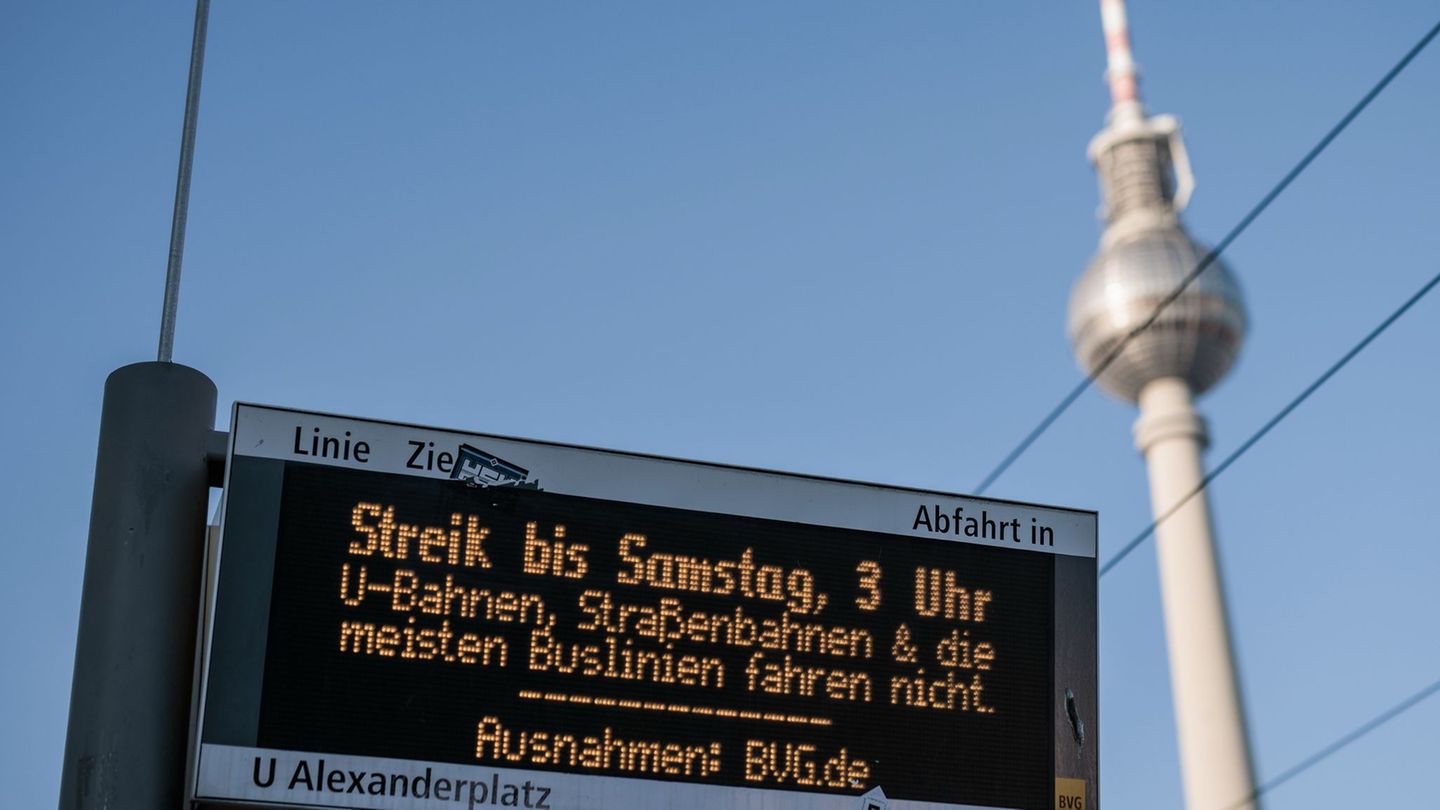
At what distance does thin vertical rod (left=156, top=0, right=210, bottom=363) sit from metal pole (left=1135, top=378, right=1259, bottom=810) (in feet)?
209

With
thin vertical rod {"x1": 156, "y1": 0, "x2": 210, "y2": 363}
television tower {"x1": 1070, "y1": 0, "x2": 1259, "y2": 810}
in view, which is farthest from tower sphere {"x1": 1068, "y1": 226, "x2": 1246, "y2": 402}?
thin vertical rod {"x1": 156, "y1": 0, "x2": 210, "y2": 363}

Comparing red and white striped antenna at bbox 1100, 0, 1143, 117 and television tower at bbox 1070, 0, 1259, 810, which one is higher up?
red and white striped antenna at bbox 1100, 0, 1143, 117

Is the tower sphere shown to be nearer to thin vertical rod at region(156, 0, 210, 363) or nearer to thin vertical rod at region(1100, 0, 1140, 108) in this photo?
thin vertical rod at region(1100, 0, 1140, 108)

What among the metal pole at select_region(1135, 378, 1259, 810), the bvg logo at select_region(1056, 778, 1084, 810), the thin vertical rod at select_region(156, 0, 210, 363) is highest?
the metal pole at select_region(1135, 378, 1259, 810)

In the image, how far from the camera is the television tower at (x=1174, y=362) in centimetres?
7000

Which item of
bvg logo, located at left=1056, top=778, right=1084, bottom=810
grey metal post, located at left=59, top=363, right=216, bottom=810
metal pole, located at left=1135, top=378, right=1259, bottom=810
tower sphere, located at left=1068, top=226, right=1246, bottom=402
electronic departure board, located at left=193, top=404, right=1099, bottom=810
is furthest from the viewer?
metal pole, located at left=1135, top=378, right=1259, bottom=810

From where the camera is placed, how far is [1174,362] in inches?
2867

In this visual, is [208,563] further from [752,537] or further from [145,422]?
[752,537]

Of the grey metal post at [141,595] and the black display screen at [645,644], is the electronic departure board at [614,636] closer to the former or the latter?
the black display screen at [645,644]

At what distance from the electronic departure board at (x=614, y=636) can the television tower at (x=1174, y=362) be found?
58570 mm

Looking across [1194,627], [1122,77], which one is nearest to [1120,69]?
[1122,77]

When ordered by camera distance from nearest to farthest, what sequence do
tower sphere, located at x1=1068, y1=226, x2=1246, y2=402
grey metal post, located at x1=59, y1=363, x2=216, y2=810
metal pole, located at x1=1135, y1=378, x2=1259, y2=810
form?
grey metal post, located at x1=59, y1=363, x2=216, y2=810
tower sphere, located at x1=1068, y1=226, x2=1246, y2=402
metal pole, located at x1=1135, y1=378, x2=1259, y2=810

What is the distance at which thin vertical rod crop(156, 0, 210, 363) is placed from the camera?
10.8 m

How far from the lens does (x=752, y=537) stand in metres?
10.7
